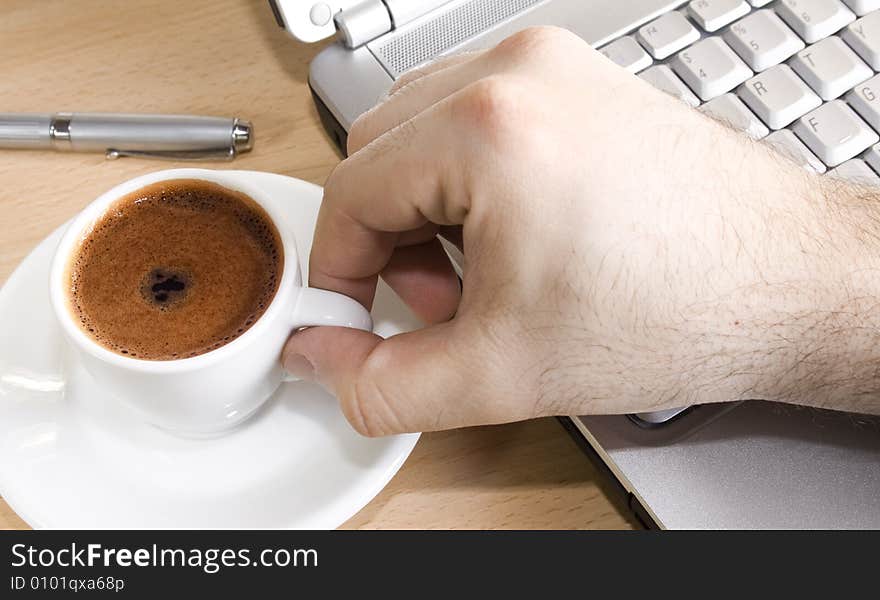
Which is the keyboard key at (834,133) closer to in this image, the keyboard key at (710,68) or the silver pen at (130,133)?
the keyboard key at (710,68)

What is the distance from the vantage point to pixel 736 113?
706 millimetres

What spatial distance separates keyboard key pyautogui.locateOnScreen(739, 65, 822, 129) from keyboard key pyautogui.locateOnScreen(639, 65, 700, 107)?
0.04 m

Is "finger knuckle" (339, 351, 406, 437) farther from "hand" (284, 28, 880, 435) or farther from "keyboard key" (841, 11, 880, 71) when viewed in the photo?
"keyboard key" (841, 11, 880, 71)

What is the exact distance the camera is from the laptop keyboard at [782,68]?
0.70 meters

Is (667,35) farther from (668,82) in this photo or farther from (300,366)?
(300,366)

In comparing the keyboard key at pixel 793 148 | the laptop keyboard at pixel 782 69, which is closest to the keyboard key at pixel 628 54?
the laptop keyboard at pixel 782 69

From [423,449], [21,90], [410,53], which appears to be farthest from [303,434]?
[21,90]

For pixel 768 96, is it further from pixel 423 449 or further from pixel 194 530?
pixel 194 530

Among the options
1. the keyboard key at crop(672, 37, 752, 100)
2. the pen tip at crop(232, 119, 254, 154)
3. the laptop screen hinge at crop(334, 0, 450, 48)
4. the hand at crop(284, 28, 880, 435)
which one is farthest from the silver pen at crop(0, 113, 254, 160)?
the keyboard key at crop(672, 37, 752, 100)

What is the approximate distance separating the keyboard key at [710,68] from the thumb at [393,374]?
0.28m

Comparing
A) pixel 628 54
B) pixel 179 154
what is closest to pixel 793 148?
pixel 628 54

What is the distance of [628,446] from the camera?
0.62 m

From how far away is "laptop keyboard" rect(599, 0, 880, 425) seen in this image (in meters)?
0.70
